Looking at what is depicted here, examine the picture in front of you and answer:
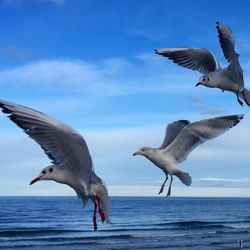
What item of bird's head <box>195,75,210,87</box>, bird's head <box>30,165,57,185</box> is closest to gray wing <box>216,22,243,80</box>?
bird's head <box>195,75,210,87</box>

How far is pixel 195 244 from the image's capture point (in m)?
30.8

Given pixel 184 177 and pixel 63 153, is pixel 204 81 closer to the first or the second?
pixel 63 153

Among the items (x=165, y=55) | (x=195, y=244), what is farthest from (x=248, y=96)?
(x=195, y=244)

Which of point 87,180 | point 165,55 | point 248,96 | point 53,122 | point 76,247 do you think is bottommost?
point 76,247

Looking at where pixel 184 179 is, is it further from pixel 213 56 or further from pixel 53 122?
pixel 53 122

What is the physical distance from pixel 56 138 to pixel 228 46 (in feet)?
7.41

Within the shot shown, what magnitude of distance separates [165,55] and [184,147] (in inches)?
54.2

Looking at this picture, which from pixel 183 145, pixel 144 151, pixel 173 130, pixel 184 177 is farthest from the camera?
pixel 173 130

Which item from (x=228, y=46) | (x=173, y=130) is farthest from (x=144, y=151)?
(x=228, y=46)

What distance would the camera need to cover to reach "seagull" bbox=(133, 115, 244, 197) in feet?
23.5

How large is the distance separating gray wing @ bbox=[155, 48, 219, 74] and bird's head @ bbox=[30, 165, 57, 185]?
2.00m

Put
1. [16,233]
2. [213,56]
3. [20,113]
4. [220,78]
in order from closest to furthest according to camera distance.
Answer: [20,113]
[220,78]
[213,56]
[16,233]

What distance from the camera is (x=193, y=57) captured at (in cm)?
773

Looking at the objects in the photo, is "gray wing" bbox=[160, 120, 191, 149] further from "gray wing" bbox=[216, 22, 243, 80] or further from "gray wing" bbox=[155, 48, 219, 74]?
"gray wing" bbox=[216, 22, 243, 80]
